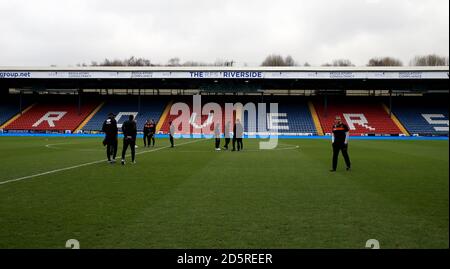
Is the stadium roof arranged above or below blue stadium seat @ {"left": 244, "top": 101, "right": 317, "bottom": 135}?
above

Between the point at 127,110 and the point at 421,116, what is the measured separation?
117 feet

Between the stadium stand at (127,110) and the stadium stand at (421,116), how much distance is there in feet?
96.1

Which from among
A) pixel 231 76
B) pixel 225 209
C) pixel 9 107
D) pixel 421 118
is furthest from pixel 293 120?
pixel 225 209

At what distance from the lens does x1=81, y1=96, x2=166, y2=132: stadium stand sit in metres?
48.8

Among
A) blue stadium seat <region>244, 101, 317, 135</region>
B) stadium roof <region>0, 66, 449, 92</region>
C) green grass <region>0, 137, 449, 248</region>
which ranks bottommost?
green grass <region>0, 137, 449, 248</region>

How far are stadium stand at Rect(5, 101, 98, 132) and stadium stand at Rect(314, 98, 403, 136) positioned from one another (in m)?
29.4

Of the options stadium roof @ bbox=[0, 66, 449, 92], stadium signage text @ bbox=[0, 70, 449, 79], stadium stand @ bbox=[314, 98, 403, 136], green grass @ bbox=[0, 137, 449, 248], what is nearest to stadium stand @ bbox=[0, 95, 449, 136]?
stadium stand @ bbox=[314, 98, 403, 136]

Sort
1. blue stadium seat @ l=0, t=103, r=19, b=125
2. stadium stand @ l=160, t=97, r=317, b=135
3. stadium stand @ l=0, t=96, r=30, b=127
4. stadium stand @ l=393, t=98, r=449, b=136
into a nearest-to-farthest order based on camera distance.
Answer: stadium stand @ l=393, t=98, r=449, b=136 < stadium stand @ l=160, t=97, r=317, b=135 < blue stadium seat @ l=0, t=103, r=19, b=125 < stadium stand @ l=0, t=96, r=30, b=127

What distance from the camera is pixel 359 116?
163 feet

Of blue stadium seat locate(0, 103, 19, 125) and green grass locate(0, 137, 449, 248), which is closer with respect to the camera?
green grass locate(0, 137, 449, 248)

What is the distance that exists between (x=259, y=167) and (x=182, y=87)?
40.7 meters

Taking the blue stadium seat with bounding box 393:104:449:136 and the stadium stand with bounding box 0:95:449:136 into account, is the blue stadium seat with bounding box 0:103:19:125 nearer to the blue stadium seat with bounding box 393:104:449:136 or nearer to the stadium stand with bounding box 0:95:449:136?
the stadium stand with bounding box 0:95:449:136

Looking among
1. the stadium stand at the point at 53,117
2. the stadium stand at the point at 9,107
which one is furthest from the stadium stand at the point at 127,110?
the stadium stand at the point at 9,107

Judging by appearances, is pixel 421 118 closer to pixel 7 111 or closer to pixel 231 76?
pixel 231 76
